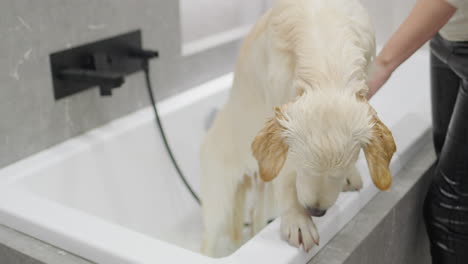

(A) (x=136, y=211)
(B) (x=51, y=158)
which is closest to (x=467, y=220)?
(A) (x=136, y=211)

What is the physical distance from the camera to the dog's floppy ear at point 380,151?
3.08 feet

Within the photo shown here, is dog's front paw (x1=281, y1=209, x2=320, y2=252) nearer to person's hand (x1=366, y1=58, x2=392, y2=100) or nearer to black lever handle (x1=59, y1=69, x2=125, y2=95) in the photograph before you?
person's hand (x1=366, y1=58, x2=392, y2=100)

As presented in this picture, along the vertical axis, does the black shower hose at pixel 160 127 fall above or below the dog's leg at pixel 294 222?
below

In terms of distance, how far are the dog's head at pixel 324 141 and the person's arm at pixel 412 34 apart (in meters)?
0.25

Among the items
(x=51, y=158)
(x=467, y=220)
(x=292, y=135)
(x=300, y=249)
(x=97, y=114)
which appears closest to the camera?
(x=292, y=135)

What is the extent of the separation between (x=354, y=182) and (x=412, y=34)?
1.12 ft

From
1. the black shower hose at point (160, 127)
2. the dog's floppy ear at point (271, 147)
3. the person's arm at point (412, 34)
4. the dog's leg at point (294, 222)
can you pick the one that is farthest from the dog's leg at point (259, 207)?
the dog's floppy ear at point (271, 147)

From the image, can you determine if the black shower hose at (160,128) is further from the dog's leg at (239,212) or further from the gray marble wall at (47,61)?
the dog's leg at (239,212)

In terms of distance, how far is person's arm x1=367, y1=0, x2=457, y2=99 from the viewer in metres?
1.19

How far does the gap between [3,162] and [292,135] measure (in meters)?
0.88

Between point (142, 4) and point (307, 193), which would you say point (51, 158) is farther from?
point (307, 193)

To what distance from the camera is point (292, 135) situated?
94cm

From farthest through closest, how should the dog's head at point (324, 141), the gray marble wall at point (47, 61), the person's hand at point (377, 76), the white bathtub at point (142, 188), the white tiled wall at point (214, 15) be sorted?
the white tiled wall at point (214, 15), the gray marble wall at point (47, 61), the person's hand at point (377, 76), the white bathtub at point (142, 188), the dog's head at point (324, 141)

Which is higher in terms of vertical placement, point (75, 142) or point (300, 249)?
point (300, 249)
